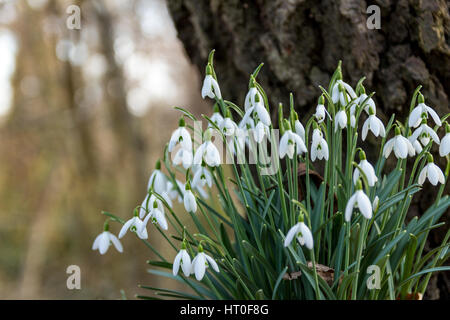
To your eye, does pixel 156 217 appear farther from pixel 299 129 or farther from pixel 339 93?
pixel 339 93

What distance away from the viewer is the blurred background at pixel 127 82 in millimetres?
1375

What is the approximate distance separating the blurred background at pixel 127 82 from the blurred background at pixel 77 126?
3 centimetres

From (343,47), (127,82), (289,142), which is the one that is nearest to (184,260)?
(289,142)

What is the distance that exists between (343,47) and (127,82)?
521cm

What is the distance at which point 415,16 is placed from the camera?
134 centimetres

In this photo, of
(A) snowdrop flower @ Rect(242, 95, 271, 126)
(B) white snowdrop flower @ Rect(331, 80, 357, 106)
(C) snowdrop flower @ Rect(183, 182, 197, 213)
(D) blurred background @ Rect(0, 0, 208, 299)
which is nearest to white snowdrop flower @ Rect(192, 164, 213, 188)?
(C) snowdrop flower @ Rect(183, 182, 197, 213)

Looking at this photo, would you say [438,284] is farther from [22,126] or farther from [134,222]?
[22,126]

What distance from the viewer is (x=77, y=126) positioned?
19.4 feet

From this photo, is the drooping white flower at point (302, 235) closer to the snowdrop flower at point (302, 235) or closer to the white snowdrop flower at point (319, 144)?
the snowdrop flower at point (302, 235)

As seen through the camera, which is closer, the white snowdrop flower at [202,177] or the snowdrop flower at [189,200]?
the snowdrop flower at [189,200]

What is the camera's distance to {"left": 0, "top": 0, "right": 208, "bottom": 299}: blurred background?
5.59 meters

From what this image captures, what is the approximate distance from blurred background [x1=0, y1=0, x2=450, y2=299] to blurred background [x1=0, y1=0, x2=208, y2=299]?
0.08 feet

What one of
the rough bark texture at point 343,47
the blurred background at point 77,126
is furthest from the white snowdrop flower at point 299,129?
the blurred background at point 77,126

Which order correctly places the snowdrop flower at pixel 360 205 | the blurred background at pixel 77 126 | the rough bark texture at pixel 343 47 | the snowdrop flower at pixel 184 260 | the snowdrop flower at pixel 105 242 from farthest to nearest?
the blurred background at pixel 77 126
the rough bark texture at pixel 343 47
the snowdrop flower at pixel 105 242
the snowdrop flower at pixel 184 260
the snowdrop flower at pixel 360 205
